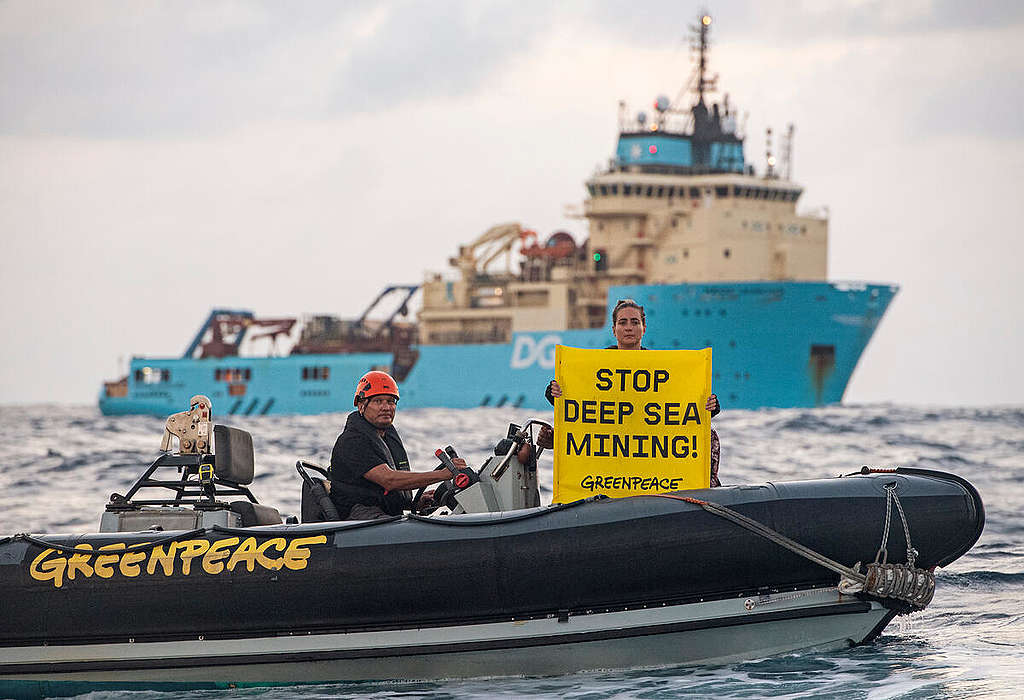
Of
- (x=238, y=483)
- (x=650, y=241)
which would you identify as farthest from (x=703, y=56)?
(x=238, y=483)

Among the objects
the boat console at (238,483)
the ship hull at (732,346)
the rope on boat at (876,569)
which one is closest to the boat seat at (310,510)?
the boat console at (238,483)

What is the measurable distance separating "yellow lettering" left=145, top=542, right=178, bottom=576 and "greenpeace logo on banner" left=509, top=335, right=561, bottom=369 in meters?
46.0

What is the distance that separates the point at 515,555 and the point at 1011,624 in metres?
3.21

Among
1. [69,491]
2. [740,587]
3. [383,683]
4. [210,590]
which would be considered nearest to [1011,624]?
[740,587]

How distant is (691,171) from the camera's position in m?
55.0

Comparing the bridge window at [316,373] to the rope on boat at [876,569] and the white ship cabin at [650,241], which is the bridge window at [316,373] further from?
the rope on boat at [876,569]

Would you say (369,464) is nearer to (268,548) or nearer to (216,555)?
(268,548)

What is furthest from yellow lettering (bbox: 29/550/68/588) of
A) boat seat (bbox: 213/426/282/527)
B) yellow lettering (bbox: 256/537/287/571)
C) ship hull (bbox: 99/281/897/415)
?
ship hull (bbox: 99/281/897/415)

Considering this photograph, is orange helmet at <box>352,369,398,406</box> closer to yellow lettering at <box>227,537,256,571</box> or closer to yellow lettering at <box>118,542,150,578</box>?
yellow lettering at <box>227,537,256,571</box>

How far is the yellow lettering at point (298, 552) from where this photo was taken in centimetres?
697

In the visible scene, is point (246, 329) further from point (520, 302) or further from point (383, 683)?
point (383, 683)

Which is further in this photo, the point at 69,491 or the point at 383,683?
the point at 69,491

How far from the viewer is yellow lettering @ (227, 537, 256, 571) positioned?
7.00 meters

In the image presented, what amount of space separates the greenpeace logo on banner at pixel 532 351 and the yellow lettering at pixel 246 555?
46036 millimetres
